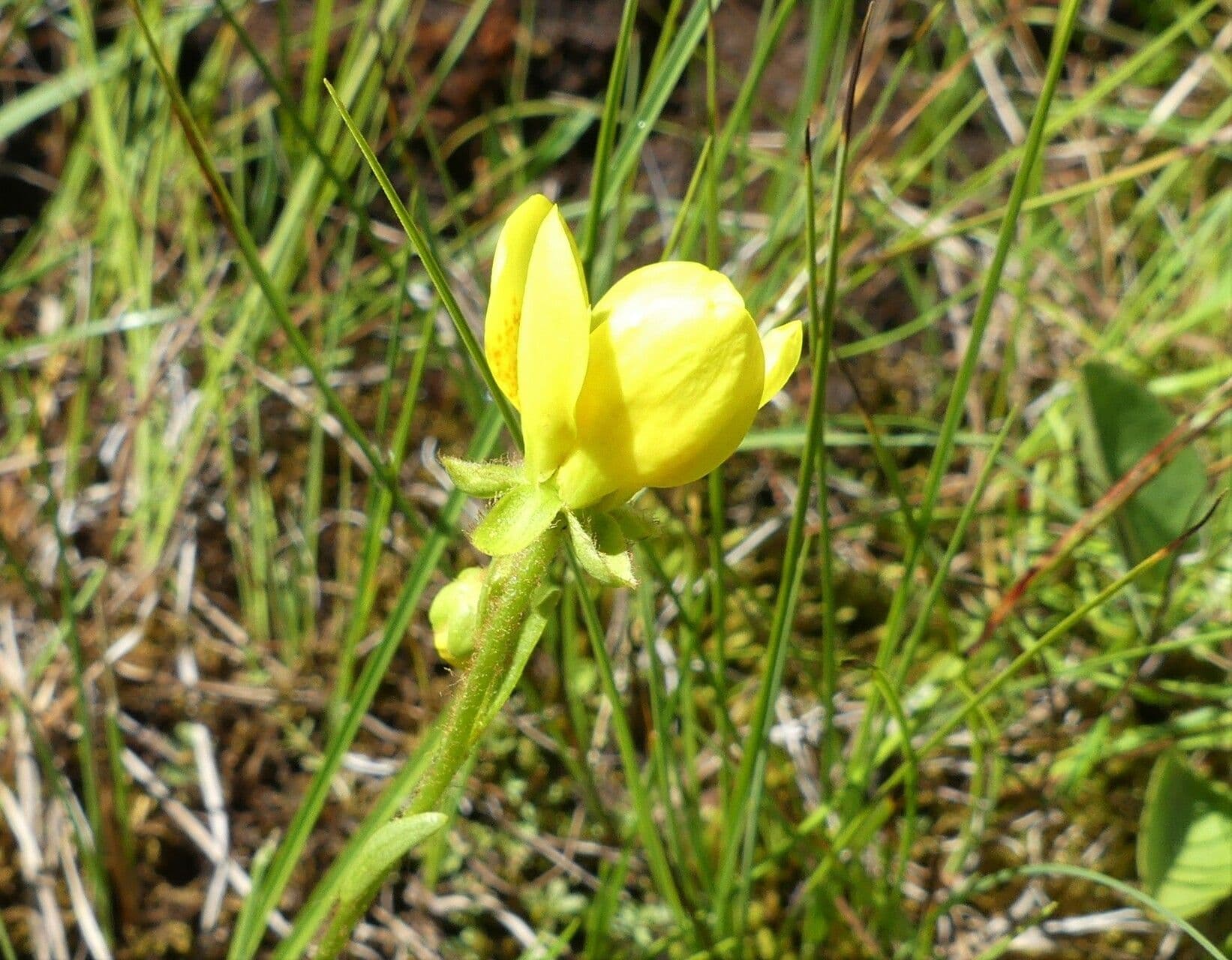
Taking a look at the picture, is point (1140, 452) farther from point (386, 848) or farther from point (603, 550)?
point (386, 848)

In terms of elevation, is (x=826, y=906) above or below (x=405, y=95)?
below

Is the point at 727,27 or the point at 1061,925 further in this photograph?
the point at 727,27

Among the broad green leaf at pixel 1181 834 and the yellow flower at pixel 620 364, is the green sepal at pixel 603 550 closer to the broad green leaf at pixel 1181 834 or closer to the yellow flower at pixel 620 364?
the yellow flower at pixel 620 364

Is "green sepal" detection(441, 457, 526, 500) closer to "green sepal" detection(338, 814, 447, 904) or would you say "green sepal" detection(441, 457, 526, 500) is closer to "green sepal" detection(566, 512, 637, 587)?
"green sepal" detection(566, 512, 637, 587)

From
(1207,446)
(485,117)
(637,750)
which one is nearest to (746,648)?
(637,750)

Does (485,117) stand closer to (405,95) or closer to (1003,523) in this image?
(405,95)

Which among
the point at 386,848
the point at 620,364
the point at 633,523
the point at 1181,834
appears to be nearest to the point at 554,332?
the point at 620,364

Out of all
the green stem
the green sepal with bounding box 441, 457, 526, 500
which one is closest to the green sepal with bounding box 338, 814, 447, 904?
the green stem
